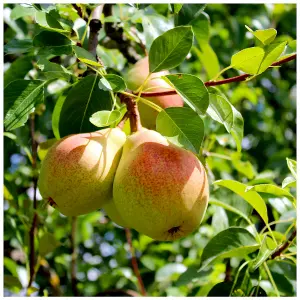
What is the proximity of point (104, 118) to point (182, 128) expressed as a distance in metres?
0.14

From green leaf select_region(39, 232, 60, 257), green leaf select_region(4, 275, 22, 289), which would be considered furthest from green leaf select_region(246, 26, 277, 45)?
green leaf select_region(4, 275, 22, 289)

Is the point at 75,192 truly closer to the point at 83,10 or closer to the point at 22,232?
the point at 83,10

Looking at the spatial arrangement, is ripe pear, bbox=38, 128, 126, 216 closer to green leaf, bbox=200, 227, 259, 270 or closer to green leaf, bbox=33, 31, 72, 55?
green leaf, bbox=33, 31, 72, 55

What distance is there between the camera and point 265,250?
1.29 m

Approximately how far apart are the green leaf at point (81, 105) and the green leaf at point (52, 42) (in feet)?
0.34

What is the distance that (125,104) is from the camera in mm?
1178

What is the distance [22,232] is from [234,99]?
1105mm

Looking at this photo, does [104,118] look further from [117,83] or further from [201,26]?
[201,26]

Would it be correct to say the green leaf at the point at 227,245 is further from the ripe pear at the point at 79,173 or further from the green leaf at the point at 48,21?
the green leaf at the point at 48,21

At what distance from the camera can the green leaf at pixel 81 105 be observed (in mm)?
1202

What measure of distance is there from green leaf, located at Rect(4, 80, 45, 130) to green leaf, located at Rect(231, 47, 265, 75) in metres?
0.39

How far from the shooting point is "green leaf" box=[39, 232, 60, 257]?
67.7 inches

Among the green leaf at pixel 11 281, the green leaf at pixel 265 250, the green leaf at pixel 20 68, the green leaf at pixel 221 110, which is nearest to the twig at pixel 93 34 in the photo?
the green leaf at pixel 221 110

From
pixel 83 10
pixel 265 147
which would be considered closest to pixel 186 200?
pixel 83 10
